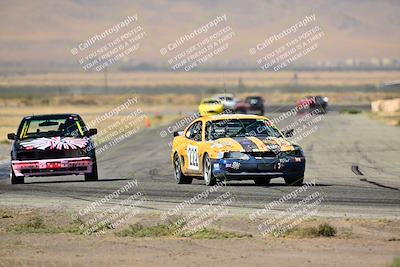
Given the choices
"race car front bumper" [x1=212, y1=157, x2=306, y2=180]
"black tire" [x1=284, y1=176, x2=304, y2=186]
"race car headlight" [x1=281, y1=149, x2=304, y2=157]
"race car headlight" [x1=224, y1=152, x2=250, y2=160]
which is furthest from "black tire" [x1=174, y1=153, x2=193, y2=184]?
"race car headlight" [x1=281, y1=149, x2=304, y2=157]

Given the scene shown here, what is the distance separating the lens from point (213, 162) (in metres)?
19.4

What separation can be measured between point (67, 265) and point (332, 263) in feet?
8.90

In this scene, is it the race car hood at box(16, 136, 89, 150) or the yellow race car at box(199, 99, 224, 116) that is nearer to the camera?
the race car hood at box(16, 136, 89, 150)

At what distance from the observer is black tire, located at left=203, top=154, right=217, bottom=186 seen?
19.6 m

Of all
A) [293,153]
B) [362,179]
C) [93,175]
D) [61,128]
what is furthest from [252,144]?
[61,128]

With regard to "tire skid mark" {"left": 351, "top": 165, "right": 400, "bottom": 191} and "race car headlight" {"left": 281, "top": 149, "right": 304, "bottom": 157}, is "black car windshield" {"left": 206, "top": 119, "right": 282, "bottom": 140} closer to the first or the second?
"race car headlight" {"left": 281, "top": 149, "right": 304, "bottom": 157}

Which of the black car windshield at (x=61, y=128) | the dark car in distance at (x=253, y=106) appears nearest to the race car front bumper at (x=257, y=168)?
the black car windshield at (x=61, y=128)

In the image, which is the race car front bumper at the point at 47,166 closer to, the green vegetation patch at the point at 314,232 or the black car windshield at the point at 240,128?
the black car windshield at the point at 240,128

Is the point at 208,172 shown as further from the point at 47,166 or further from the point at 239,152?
the point at 47,166

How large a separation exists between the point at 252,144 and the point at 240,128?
3.51 feet

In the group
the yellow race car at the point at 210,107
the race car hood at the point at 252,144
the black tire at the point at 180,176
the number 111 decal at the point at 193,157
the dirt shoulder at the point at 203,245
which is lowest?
the yellow race car at the point at 210,107

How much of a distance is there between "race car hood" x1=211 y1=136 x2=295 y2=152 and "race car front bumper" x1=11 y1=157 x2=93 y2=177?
366 centimetres

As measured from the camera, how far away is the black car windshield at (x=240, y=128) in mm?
20203

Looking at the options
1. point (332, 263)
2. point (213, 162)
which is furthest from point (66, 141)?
point (332, 263)
